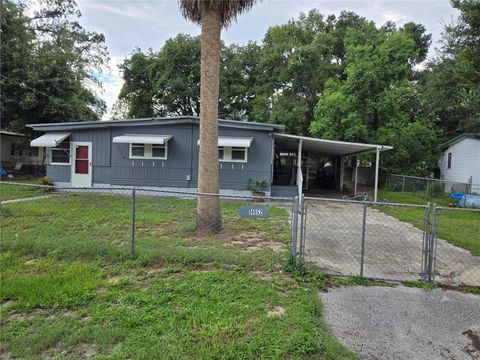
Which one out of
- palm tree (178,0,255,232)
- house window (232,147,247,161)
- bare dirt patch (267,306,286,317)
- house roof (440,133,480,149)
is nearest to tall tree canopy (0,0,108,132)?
house window (232,147,247,161)

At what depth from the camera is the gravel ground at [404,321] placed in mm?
2965

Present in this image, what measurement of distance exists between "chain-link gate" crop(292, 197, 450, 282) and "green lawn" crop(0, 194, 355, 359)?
0.77 meters

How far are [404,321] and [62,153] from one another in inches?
606

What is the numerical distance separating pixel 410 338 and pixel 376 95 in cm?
1992

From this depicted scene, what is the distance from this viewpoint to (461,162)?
2036 centimetres

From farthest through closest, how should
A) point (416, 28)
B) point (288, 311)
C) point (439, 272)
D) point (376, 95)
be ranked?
1. point (416, 28)
2. point (376, 95)
3. point (439, 272)
4. point (288, 311)

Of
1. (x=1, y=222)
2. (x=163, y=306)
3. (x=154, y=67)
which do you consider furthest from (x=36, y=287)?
(x=154, y=67)

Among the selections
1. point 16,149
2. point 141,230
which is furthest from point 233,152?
point 16,149

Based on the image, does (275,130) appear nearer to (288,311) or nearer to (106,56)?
(288,311)

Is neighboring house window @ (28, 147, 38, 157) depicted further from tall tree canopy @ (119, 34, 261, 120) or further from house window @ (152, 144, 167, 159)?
house window @ (152, 144, 167, 159)

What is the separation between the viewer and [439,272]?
5.25 m

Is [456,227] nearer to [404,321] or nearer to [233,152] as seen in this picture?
[404,321]

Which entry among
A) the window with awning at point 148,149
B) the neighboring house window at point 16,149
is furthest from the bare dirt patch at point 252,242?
the neighboring house window at point 16,149

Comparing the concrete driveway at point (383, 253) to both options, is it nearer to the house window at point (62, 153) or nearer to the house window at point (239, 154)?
the house window at point (239, 154)
